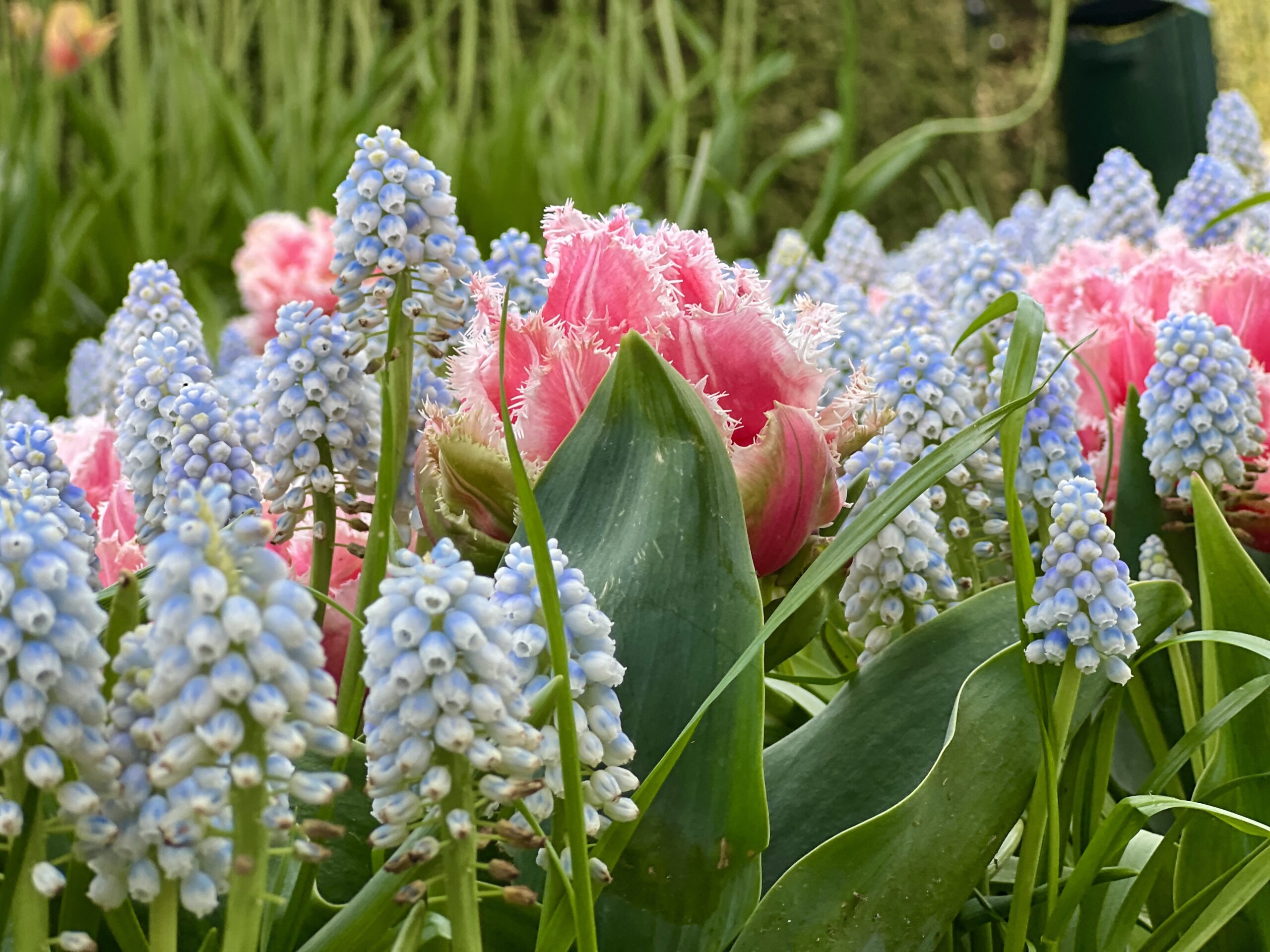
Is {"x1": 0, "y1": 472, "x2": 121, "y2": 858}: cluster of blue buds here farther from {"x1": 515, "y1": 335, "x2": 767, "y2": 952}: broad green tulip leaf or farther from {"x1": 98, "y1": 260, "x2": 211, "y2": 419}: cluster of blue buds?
{"x1": 98, "y1": 260, "x2": 211, "y2": 419}: cluster of blue buds

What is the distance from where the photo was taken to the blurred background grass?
4.91ft

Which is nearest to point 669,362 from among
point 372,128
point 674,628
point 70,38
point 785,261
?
point 674,628

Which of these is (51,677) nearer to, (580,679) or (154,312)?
(580,679)

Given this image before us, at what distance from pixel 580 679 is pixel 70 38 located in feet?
6.60

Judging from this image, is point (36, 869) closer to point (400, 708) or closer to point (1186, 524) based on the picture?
point (400, 708)

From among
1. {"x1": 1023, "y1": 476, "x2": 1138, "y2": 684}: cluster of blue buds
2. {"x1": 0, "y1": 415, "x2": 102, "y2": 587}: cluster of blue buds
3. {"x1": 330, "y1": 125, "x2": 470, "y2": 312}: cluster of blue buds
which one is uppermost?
{"x1": 330, "y1": 125, "x2": 470, "y2": 312}: cluster of blue buds

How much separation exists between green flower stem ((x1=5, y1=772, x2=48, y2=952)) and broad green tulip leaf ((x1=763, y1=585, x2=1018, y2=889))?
196 mm

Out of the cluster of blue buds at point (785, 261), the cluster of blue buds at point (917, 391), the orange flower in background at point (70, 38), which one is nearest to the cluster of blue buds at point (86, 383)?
the cluster of blue buds at point (785, 261)

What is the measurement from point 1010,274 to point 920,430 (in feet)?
0.78

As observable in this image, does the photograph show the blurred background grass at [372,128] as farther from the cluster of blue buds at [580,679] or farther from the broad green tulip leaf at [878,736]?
the cluster of blue buds at [580,679]

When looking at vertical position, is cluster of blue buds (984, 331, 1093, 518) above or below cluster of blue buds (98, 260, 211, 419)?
below

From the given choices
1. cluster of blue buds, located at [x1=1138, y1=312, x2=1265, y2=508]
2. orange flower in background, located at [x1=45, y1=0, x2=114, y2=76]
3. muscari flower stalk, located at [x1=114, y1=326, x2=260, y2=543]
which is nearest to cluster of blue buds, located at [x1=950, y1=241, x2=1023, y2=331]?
cluster of blue buds, located at [x1=1138, y1=312, x2=1265, y2=508]

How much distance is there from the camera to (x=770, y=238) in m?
3.14

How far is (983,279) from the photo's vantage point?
0.65 meters
